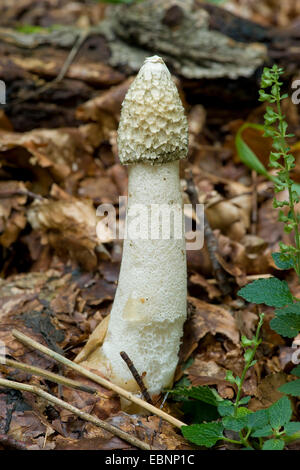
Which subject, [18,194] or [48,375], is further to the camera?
[18,194]

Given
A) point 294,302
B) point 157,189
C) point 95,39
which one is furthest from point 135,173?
point 95,39

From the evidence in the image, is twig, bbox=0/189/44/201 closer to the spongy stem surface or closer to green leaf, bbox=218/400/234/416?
the spongy stem surface

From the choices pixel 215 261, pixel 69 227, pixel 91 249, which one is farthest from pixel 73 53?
pixel 215 261

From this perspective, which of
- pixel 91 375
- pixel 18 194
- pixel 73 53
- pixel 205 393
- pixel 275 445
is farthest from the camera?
pixel 73 53

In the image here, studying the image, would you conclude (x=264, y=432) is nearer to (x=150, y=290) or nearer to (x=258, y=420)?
(x=258, y=420)

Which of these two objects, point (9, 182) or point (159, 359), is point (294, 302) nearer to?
point (159, 359)
